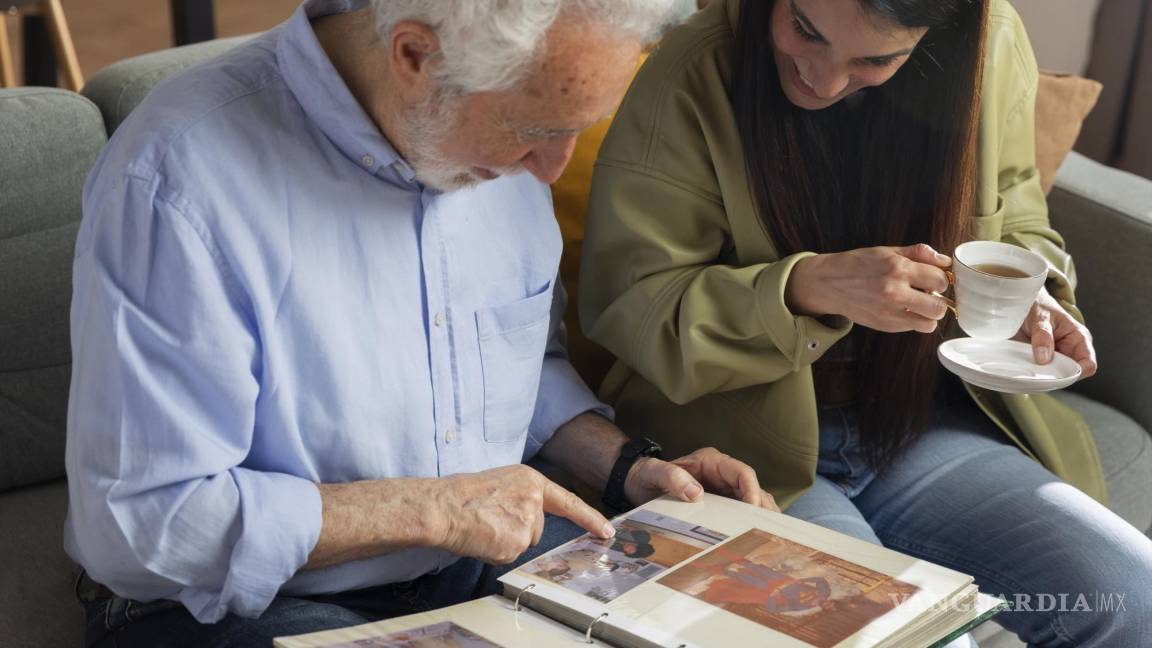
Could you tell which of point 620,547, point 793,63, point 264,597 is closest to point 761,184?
point 793,63

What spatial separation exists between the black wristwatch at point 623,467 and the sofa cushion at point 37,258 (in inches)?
28.4

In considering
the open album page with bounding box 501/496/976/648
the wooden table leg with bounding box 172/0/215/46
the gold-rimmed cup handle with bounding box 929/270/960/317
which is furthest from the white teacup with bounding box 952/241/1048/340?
the wooden table leg with bounding box 172/0/215/46

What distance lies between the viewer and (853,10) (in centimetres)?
137

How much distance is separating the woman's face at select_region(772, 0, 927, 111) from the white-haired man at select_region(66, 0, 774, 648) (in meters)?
0.34

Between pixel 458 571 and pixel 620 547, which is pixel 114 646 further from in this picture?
pixel 620 547

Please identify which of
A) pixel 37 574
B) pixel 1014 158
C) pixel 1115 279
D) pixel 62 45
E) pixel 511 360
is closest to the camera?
pixel 511 360

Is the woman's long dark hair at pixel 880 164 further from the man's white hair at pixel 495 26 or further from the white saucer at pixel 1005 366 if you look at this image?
the man's white hair at pixel 495 26

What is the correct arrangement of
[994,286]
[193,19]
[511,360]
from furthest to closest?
1. [193,19]
2. [511,360]
3. [994,286]

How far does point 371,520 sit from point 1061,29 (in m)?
2.91

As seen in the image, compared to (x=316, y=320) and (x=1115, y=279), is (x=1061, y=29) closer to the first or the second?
(x=1115, y=279)

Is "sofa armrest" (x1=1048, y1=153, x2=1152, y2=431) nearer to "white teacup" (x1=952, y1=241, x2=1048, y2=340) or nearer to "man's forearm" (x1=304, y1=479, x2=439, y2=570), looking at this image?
"white teacup" (x1=952, y1=241, x2=1048, y2=340)

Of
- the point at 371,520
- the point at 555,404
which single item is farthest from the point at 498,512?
the point at 555,404

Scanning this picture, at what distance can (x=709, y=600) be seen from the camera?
1.13 metres

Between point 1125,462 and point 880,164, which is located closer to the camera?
point 880,164
